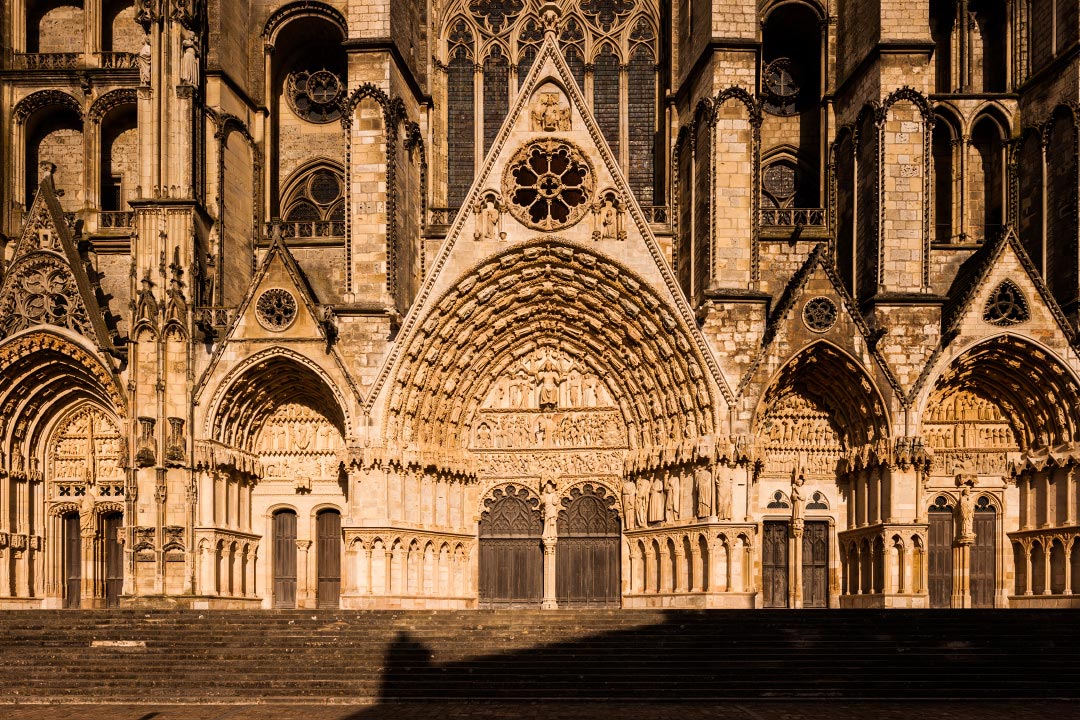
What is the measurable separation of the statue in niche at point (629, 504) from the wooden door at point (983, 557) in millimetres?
6424

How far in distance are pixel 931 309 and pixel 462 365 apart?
28.6 feet

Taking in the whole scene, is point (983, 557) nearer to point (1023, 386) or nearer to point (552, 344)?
point (1023, 386)

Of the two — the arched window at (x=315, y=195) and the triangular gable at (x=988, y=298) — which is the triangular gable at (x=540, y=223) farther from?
the triangular gable at (x=988, y=298)

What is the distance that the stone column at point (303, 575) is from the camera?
71.1 feet

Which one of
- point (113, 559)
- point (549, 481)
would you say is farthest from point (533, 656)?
point (113, 559)

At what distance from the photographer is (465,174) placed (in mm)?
23984

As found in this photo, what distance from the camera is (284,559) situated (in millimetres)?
22062

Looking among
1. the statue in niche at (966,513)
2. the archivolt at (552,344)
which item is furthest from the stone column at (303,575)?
the statue in niche at (966,513)

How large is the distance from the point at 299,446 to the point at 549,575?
18.1 ft

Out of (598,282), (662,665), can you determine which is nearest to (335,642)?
(662,665)

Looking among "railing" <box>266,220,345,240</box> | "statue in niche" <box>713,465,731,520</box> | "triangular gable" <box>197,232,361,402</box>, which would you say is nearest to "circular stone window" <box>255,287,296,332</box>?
"triangular gable" <box>197,232,361,402</box>

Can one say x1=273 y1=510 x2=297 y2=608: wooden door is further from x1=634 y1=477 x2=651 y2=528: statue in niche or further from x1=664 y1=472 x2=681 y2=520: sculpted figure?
x1=664 y1=472 x2=681 y2=520: sculpted figure

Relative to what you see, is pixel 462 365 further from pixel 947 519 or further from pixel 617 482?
pixel 947 519

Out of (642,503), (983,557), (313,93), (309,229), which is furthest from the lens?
(313,93)
